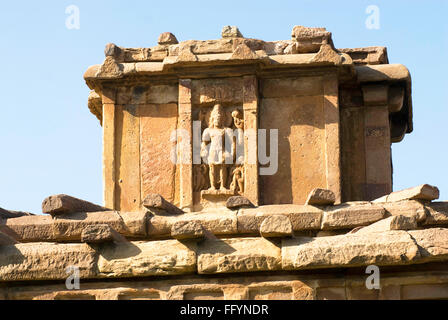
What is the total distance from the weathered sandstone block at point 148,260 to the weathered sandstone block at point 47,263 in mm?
171

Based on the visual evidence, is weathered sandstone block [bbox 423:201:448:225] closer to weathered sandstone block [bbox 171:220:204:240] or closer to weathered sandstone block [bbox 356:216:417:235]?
weathered sandstone block [bbox 356:216:417:235]

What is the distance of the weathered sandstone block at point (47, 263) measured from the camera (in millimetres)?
12695

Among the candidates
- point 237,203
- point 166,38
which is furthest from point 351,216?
point 166,38

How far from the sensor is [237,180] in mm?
17781

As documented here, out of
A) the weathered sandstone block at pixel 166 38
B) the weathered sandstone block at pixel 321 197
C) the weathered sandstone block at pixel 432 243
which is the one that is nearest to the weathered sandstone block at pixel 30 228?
the weathered sandstone block at pixel 321 197

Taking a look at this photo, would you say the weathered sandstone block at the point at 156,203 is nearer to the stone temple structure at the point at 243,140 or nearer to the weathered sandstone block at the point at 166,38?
the stone temple structure at the point at 243,140

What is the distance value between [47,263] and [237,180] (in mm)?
5582

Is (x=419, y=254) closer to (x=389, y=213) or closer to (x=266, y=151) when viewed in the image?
(x=389, y=213)

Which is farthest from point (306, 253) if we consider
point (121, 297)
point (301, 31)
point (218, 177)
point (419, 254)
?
point (301, 31)

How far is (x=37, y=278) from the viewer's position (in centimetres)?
1275

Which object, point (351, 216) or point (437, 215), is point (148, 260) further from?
point (437, 215)

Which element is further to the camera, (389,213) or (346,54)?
(346,54)
